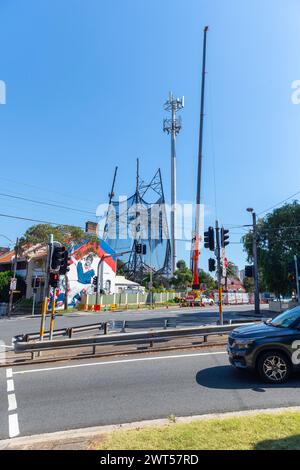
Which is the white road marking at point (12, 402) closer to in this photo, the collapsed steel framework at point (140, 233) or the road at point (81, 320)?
the road at point (81, 320)

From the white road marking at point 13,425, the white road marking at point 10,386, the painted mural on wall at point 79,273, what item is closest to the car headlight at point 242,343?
the white road marking at point 13,425

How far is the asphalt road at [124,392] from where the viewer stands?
5.63 m

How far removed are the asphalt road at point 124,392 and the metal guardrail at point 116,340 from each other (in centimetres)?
73

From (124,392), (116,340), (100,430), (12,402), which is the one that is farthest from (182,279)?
(100,430)

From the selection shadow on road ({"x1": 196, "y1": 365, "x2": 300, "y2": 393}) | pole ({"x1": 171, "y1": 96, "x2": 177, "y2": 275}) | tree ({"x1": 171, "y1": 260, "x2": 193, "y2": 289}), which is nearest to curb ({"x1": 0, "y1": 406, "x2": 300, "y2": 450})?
shadow on road ({"x1": 196, "y1": 365, "x2": 300, "y2": 393})

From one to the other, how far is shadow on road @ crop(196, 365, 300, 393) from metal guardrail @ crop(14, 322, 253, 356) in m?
2.67

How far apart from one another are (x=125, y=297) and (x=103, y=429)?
41543mm

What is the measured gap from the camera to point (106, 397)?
262 inches

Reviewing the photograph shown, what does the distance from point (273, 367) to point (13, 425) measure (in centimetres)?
503

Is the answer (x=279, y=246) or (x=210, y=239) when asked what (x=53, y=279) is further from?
(x=279, y=246)

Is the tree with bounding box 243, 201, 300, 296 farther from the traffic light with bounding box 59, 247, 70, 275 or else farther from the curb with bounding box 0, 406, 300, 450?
the curb with bounding box 0, 406, 300, 450

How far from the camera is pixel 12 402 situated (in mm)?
6617
